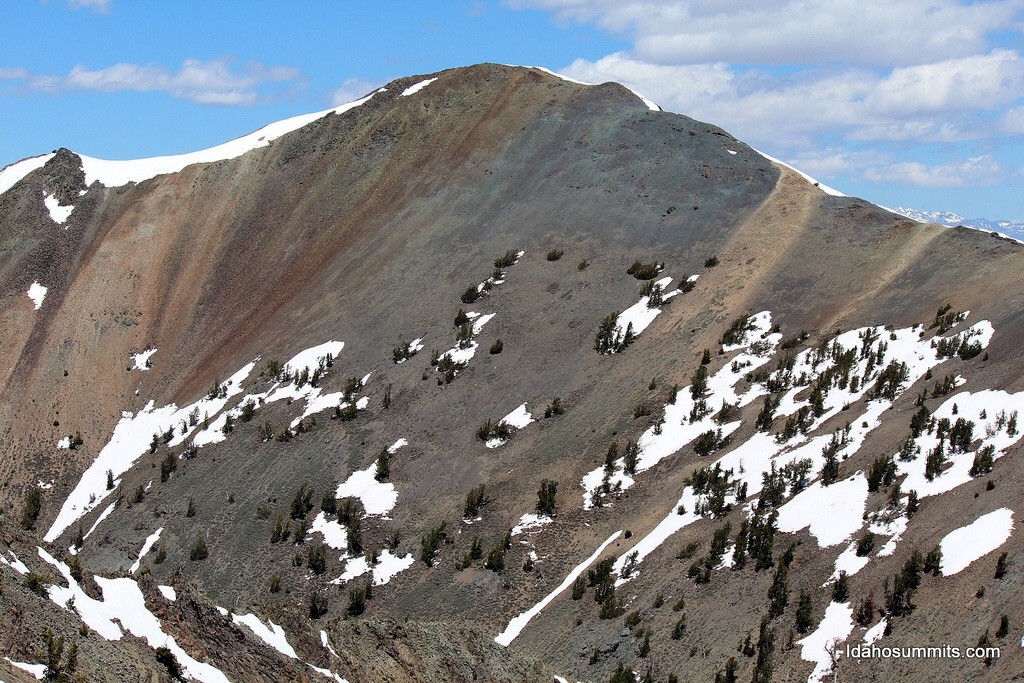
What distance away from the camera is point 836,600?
25672mm

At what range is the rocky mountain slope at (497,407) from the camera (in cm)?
2384

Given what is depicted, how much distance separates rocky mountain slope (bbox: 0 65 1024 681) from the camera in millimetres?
23844

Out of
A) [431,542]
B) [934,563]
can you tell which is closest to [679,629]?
[934,563]

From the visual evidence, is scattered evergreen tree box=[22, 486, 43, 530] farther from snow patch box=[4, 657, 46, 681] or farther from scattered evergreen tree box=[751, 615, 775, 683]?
snow patch box=[4, 657, 46, 681]

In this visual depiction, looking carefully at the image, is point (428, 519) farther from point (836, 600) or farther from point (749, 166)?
point (749, 166)

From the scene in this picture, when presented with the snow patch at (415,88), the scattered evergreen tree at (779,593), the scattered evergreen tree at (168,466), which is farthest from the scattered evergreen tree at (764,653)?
the snow patch at (415,88)

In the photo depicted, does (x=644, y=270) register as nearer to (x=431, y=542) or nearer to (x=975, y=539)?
Result: (x=431, y=542)

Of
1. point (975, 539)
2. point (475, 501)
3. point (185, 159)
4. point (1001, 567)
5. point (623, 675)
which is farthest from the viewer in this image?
point (185, 159)

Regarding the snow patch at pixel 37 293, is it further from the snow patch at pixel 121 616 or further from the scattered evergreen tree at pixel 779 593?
the scattered evergreen tree at pixel 779 593

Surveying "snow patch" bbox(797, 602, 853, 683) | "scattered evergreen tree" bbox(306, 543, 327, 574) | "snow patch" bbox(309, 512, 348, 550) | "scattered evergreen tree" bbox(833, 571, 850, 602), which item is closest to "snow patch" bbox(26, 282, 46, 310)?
"snow patch" bbox(309, 512, 348, 550)

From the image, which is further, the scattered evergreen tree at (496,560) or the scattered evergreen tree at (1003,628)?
the scattered evergreen tree at (496,560)

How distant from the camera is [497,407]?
43438mm

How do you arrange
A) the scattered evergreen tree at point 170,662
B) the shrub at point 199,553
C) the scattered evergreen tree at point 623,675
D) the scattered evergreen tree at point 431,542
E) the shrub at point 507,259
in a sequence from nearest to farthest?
the scattered evergreen tree at point 170,662 → the scattered evergreen tree at point 623,675 → the scattered evergreen tree at point 431,542 → the shrub at point 199,553 → the shrub at point 507,259

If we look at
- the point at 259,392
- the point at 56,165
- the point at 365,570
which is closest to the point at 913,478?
the point at 365,570
